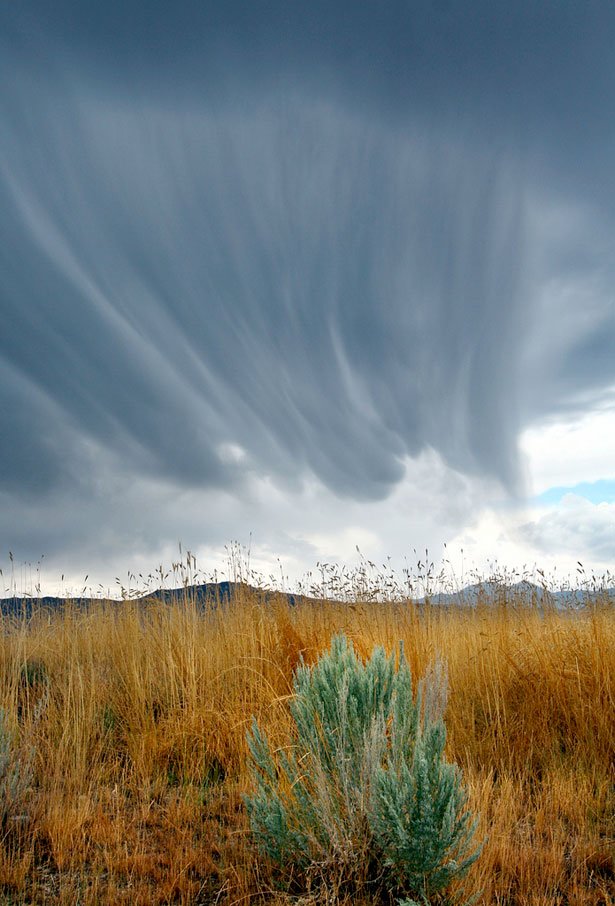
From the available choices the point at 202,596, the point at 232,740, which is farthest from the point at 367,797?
the point at 202,596

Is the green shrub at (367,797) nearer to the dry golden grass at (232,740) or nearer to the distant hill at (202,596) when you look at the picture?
the dry golden grass at (232,740)

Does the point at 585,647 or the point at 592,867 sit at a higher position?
the point at 585,647

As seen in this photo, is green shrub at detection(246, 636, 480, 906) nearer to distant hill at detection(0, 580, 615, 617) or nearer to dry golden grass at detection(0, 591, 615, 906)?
dry golden grass at detection(0, 591, 615, 906)

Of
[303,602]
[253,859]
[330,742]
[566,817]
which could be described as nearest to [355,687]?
[330,742]

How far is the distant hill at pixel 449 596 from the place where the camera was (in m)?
6.56

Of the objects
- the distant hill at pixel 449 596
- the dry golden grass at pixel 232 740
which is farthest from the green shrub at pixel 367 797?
the distant hill at pixel 449 596

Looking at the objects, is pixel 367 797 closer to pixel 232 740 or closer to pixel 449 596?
pixel 232 740

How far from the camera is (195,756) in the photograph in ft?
16.3

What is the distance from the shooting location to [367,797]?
290 centimetres

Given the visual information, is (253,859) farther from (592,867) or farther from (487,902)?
(592,867)

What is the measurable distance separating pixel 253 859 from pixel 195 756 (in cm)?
190

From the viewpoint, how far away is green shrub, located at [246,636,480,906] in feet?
8.14

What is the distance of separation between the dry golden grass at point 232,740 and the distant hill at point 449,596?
0.13 meters

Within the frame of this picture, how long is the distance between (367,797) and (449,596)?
4654 millimetres
